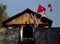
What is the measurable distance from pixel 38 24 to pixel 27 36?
1.19m

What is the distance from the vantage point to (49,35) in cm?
1160

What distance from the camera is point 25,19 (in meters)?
14.6

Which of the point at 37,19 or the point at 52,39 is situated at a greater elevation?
the point at 37,19

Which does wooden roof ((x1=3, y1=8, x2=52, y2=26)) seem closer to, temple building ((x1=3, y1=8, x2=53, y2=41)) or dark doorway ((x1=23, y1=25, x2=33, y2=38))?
temple building ((x1=3, y1=8, x2=53, y2=41))

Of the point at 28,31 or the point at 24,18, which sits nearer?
the point at 28,31

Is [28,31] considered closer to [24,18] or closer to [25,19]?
[25,19]

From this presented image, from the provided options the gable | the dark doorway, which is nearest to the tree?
the gable

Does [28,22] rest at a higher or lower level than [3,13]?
lower

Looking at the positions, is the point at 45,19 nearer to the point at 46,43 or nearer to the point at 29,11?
the point at 29,11

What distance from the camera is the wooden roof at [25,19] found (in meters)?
13.9

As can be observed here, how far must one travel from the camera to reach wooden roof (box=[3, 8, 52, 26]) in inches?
547

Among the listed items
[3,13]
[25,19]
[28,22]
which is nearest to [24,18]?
[25,19]

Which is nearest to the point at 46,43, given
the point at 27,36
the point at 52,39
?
the point at 52,39

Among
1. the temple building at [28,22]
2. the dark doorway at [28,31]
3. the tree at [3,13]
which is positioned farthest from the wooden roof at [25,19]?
the tree at [3,13]
